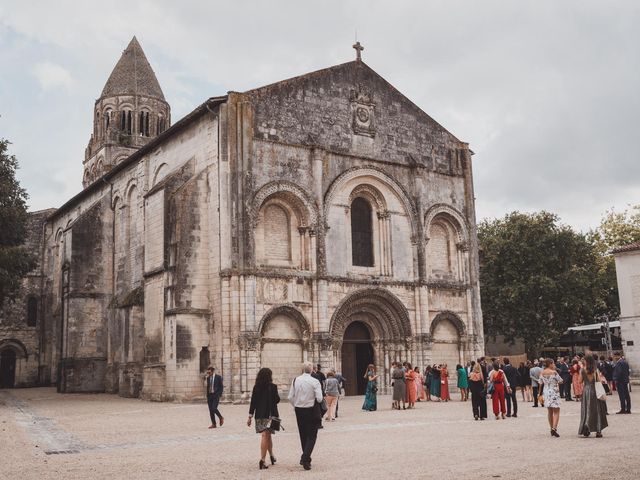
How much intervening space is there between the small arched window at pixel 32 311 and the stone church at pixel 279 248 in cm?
1226

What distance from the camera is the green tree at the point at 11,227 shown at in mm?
26500

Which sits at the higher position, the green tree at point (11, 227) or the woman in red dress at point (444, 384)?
the green tree at point (11, 227)

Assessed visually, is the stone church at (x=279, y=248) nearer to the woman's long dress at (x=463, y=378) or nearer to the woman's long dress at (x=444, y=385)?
the woman's long dress at (x=444, y=385)

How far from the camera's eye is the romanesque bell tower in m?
54.7

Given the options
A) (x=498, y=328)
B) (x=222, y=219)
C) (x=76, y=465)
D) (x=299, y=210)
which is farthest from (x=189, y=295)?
(x=498, y=328)

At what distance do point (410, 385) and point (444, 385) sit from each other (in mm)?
3786

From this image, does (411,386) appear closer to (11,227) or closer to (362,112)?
(362,112)

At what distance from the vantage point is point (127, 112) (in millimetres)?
54875

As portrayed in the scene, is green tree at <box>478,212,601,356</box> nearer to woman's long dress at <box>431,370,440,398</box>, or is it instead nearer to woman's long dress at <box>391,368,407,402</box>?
woman's long dress at <box>431,370,440,398</box>

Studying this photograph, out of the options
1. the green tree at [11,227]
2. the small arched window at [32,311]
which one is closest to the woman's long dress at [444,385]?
the green tree at [11,227]

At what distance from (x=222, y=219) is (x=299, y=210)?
3319 millimetres

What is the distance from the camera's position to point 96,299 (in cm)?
3612

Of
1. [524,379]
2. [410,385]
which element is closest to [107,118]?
[410,385]

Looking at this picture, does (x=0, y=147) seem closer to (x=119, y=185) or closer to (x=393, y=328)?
(x=119, y=185)
